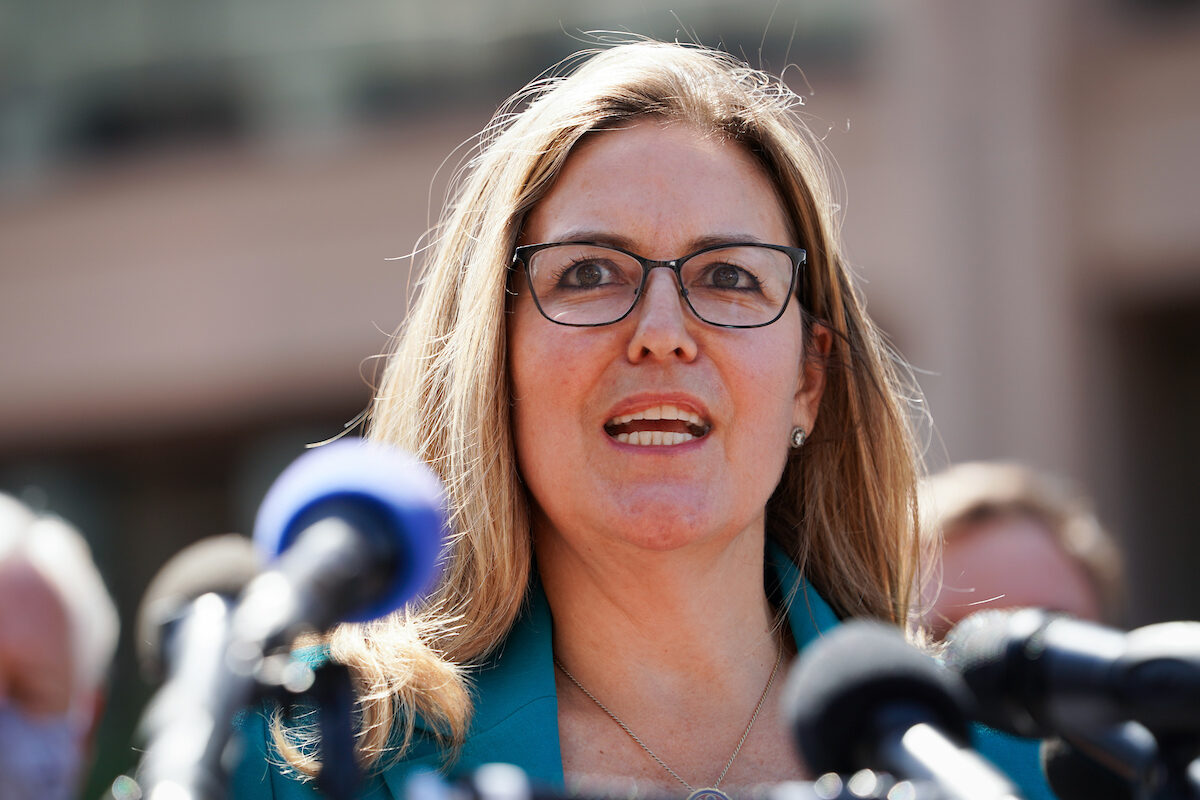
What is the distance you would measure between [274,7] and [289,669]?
42.9 ft

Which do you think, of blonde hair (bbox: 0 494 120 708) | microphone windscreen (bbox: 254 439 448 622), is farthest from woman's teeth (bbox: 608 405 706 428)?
blonde hair (bbox: 0 494 120 708)

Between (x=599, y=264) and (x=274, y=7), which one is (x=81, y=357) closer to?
(x=274, y=7)

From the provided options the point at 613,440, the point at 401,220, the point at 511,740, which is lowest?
the point at 401,220

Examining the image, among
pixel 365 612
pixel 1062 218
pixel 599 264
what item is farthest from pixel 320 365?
pixel 365 612

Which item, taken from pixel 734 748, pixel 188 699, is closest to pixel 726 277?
pixel 734 748

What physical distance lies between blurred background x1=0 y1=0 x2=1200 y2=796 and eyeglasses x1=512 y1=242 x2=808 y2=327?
6.75 metres

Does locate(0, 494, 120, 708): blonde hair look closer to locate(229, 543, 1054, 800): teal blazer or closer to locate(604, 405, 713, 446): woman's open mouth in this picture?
locate(229, 543, 1054, 800): teal blazer

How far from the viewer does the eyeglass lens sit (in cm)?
286

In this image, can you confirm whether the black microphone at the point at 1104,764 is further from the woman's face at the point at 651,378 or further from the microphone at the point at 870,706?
the woman's face at the point at 651,378

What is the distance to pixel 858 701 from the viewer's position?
1.59m

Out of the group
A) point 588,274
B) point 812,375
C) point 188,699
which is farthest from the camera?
point 812,375

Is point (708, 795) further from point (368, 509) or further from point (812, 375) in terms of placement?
point (368, 509)

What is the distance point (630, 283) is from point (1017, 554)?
7.40 feet

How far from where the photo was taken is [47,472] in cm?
1420
